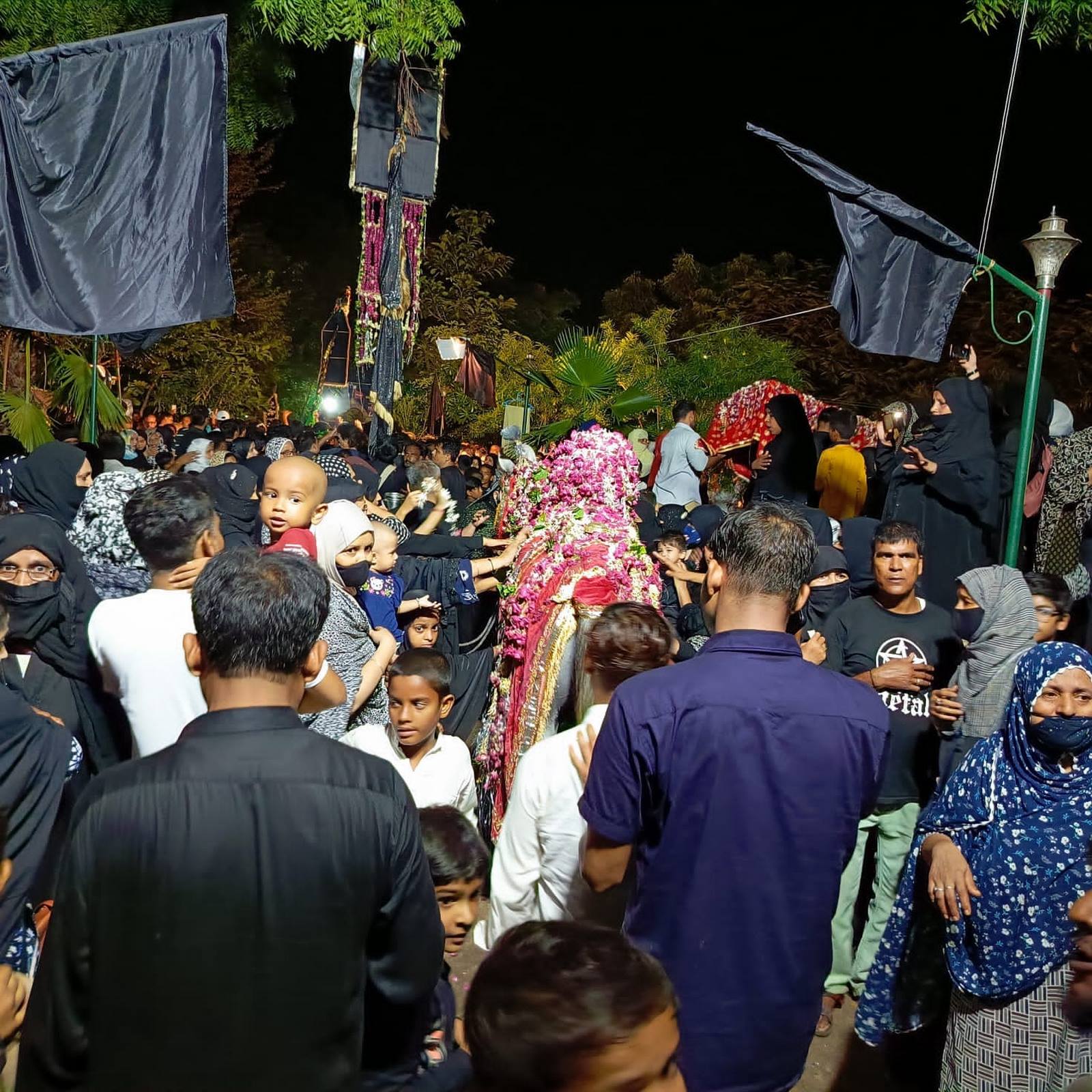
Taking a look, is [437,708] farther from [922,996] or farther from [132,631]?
[922,996]

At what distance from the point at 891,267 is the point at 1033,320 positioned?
0.91 meters

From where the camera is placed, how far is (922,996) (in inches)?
134

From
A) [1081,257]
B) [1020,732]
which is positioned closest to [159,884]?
[1020,732]

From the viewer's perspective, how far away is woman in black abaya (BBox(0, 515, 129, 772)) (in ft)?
11.0

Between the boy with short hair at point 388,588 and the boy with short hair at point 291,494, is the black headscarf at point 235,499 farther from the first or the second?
the boy with short hair at point 291,494

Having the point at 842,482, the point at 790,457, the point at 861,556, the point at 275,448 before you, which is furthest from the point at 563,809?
the point at 275,448

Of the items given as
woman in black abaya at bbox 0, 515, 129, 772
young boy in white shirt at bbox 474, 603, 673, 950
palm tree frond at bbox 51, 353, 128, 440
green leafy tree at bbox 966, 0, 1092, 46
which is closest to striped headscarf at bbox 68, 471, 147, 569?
woman in black abaya at bbox 0, 515, 129, 772

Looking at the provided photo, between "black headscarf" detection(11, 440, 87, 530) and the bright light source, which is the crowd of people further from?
the bright light source

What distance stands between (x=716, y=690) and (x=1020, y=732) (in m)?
1.38

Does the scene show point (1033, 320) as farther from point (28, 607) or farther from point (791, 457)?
point (28, 607)

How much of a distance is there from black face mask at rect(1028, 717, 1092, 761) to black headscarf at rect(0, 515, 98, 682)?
3.03m

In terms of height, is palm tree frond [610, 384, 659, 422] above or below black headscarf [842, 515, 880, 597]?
above

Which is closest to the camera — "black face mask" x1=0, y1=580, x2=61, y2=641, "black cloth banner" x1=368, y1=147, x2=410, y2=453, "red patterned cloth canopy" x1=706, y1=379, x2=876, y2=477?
"black face mask" x1=0, y1=580, x2=61, y2=641

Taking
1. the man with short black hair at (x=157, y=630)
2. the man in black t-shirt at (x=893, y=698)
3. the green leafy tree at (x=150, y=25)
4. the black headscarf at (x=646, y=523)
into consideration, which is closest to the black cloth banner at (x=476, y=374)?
the green leafy tree at (x=150, y=25)
